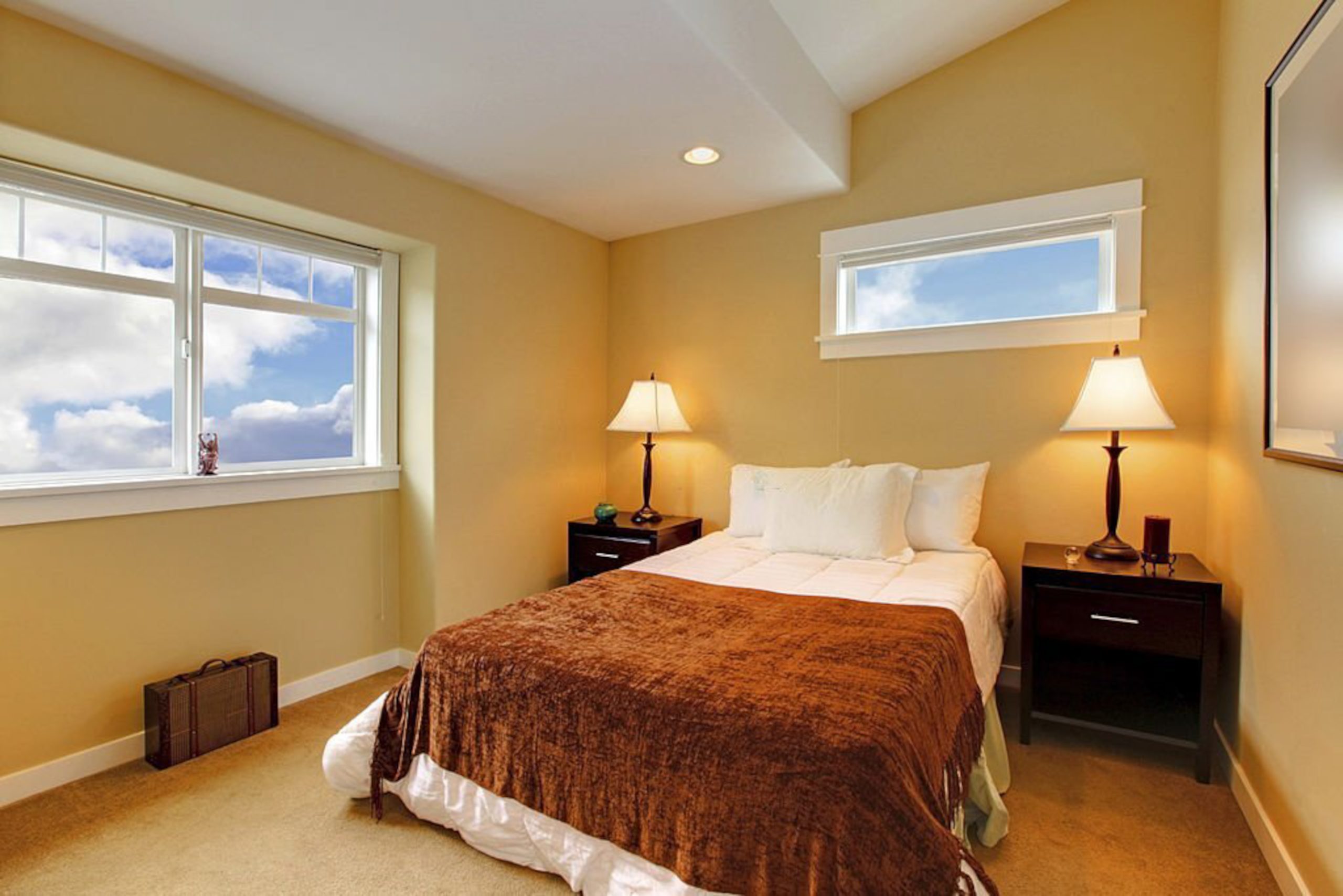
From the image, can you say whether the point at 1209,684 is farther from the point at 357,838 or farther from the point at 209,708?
the point at 209,708

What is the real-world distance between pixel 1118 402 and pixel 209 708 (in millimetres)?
3509

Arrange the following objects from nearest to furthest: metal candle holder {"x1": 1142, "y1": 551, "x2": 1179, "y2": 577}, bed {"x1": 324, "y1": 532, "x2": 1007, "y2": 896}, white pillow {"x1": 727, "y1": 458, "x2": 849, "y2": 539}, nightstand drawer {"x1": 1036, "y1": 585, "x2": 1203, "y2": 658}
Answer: bed {"x1": 324, "y1": 532, "x2": 1007, "y2": 896} < nightstand drawer {"x1": 1036, "y1": 585, "x2": 1203, "y2": 658} < metal candle holder {"x1": 1142, "y1": 551, "x2": 1179, "y2": 577} < white pillow {"x1": 727, "y1": 458, "x2": 849, "y2": 539}

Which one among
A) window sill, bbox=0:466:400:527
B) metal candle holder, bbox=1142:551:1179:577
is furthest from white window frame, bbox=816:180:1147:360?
window sill, bbox=0:466:400:527

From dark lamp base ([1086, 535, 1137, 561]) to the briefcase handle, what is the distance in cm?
332

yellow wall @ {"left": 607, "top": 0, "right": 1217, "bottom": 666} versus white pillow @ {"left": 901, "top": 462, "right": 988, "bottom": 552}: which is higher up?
yellow wall @ {"left": 607, "top": 0, "right": 1217, "bottom": 666}

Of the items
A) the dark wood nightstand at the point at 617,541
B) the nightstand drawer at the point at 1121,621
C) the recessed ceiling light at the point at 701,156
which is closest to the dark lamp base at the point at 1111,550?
the nightstand drawer at the point at 1121,621

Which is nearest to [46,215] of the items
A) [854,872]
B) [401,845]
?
[401,845]

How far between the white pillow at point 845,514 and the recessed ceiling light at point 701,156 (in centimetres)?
Answer: 147

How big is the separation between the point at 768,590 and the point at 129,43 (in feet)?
8.83

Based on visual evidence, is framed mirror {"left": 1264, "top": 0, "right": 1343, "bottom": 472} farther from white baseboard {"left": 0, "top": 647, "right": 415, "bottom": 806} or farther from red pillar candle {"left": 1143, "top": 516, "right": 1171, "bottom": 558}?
white baseboard {"left": 0, "top": 647, "right": 415, "bottom": 806}

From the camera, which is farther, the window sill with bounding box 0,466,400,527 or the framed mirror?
the window sill with bounding box 0,466,400,527

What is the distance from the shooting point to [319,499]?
115 inches

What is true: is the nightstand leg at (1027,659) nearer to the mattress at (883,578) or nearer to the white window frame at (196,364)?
the mattress at (883,578)

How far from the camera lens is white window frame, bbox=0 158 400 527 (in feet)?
7.07
